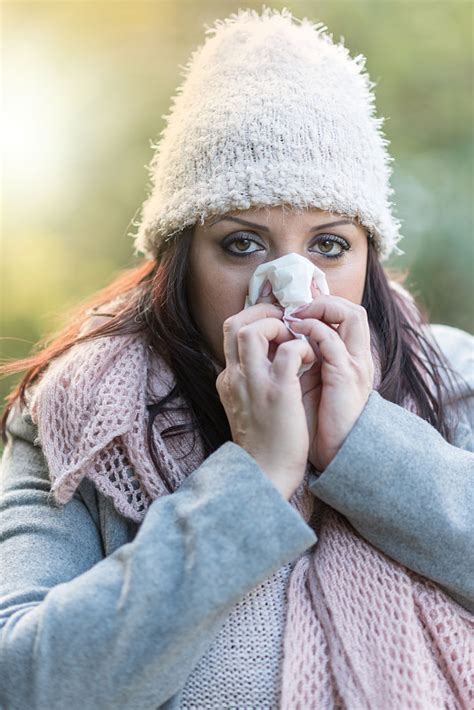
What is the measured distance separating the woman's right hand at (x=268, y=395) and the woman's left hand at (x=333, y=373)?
0.04 metres

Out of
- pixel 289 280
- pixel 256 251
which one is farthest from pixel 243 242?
pixel 289 280

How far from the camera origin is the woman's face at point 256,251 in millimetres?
1385

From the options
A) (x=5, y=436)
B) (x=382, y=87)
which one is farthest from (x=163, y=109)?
(x=5, y=436)

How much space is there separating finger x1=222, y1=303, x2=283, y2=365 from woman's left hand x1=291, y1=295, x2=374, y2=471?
0.05 meters

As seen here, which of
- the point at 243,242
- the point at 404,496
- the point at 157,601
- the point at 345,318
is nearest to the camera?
the point at 157,601

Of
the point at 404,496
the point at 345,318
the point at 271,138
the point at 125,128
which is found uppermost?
the point at 125,128

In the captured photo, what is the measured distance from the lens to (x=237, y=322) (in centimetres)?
128

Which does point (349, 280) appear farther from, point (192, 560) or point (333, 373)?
point (192, 560)

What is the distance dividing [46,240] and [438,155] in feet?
6.30

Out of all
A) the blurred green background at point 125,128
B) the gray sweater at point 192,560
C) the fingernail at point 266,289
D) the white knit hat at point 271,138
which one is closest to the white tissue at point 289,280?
the fingernail at point 266,289

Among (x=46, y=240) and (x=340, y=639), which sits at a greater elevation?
(x=46, y=240)

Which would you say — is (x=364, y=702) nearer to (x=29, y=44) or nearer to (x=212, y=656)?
(x=212, y=656)

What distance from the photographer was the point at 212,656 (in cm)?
124

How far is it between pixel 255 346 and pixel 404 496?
333mm
